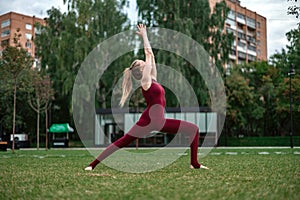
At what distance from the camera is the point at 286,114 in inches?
1925

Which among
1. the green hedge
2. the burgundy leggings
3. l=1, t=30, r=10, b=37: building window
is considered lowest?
the green hedge

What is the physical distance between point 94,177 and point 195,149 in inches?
93.5

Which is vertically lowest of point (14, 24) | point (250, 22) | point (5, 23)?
point (14, 24)

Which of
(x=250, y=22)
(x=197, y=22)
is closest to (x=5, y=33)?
(x=250, y=22)

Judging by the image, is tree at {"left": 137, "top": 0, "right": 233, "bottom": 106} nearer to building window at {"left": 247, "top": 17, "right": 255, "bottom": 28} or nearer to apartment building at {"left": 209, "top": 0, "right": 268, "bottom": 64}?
apartment building at {"left": 209, "top": 0, "right": 268, "bottom": 64}

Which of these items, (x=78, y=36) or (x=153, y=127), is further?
(x=78, y=36)

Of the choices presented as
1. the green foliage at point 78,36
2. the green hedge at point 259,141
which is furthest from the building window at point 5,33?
the green hedge at point 259,141

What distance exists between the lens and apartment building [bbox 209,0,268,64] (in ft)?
261

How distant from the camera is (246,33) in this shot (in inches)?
3307

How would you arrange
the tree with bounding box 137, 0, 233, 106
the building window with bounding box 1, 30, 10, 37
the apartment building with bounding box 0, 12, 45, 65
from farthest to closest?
1. the building window with bounding box 1, 30, 10, 37
2. the apartment building with bounding box 0, 12, 45, 65
3. the tree with bounding box 137, 0, 233, 106

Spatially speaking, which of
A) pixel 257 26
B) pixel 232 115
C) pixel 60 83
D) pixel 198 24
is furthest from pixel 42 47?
pixel 257 26

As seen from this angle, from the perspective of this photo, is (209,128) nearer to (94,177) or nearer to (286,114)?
(286,114)

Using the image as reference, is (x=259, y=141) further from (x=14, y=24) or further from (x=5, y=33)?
(x=5, y=33)

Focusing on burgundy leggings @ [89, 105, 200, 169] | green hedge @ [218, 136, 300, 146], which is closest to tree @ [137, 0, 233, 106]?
green hedge @ [218, 136, 300, 146]
